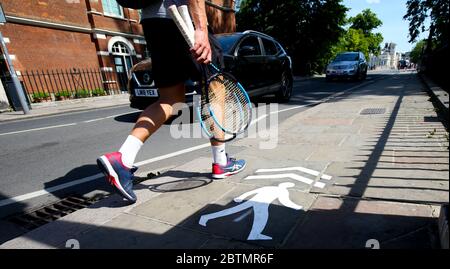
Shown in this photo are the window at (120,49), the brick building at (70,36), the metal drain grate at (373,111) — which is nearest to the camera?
the metal drain grate at (373,111)

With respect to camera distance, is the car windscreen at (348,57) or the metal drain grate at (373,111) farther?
the car windscreen at (348,57)

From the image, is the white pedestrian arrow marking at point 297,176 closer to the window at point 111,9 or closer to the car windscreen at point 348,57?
the car windscreen at point 348,57

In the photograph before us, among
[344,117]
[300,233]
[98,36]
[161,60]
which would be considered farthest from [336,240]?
[98,36]

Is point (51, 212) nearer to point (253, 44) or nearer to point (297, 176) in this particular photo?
point (297, 176)

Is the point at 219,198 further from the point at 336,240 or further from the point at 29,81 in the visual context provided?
the point at 29,81

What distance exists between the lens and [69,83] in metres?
15.7

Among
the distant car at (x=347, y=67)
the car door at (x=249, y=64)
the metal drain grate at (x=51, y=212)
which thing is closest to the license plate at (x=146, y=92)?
the car door at (x=249, y=64)

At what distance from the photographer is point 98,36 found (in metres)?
17.7

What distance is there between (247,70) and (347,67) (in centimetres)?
1200

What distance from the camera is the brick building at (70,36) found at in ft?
46.6

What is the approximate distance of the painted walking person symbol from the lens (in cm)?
178

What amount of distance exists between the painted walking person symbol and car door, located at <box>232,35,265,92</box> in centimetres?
380

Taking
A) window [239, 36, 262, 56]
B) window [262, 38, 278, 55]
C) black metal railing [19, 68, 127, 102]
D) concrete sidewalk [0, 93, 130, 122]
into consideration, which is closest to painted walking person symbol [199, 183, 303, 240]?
window [239, 36, 262, 56]

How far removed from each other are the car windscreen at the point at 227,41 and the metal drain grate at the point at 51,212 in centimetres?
419
